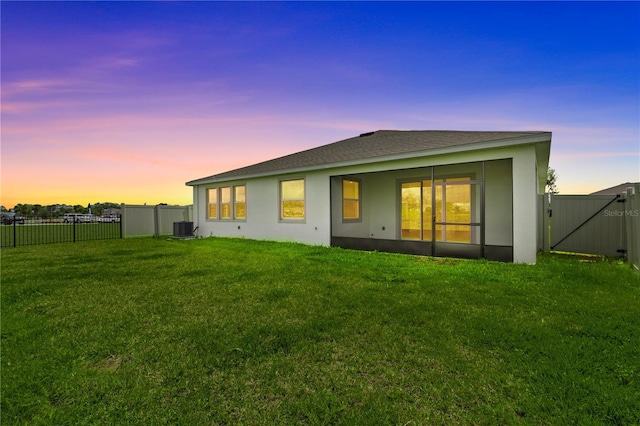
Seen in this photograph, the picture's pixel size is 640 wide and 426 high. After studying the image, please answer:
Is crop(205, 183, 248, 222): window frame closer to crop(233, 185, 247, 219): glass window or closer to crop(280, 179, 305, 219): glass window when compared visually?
crop(233, 185, 247, 219): glass window

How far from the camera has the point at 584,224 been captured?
8773 mm

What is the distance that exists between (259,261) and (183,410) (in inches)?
218

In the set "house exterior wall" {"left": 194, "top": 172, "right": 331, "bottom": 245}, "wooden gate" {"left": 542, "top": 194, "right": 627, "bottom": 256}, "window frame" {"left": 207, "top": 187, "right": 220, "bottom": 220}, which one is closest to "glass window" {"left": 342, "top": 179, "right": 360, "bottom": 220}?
"house exterior wall" {"left": 194, "top": 172, "right": 331, "bottom": 245}

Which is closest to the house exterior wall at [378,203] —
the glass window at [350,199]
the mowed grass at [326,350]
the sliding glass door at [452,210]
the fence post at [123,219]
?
the glass window at [350,199]

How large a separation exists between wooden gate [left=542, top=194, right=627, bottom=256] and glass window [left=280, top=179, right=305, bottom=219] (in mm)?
8143

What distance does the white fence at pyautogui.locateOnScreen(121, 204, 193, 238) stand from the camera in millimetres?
15117

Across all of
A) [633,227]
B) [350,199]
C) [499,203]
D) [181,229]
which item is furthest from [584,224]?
[181,229]

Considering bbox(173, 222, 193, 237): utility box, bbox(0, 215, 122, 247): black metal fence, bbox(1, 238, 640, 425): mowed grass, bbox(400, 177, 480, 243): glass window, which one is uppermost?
bbox(400, 177, 480, 243): glass window

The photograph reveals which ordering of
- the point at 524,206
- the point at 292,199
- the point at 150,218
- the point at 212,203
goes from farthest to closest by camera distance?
1. the point at 150,218
2. the point at 212,203
3. the point at 292,199
4. the point at 524,206

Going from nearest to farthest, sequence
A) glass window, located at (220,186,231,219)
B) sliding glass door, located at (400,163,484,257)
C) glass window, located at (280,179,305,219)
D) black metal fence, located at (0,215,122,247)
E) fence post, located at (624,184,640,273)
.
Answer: fence post, located at (624,184,640,273), sliding glass door, located at (400,163,484,257), glass window, located at (280,179,305,219), black metal fence, located at (0,215,122,247), glass window, located at (220,186,231,219)

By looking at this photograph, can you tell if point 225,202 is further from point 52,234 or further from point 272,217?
point 52,234

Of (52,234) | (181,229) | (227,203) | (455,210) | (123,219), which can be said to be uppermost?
(227,203)

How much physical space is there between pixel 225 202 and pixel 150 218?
5138mm

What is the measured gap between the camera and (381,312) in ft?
12.3
